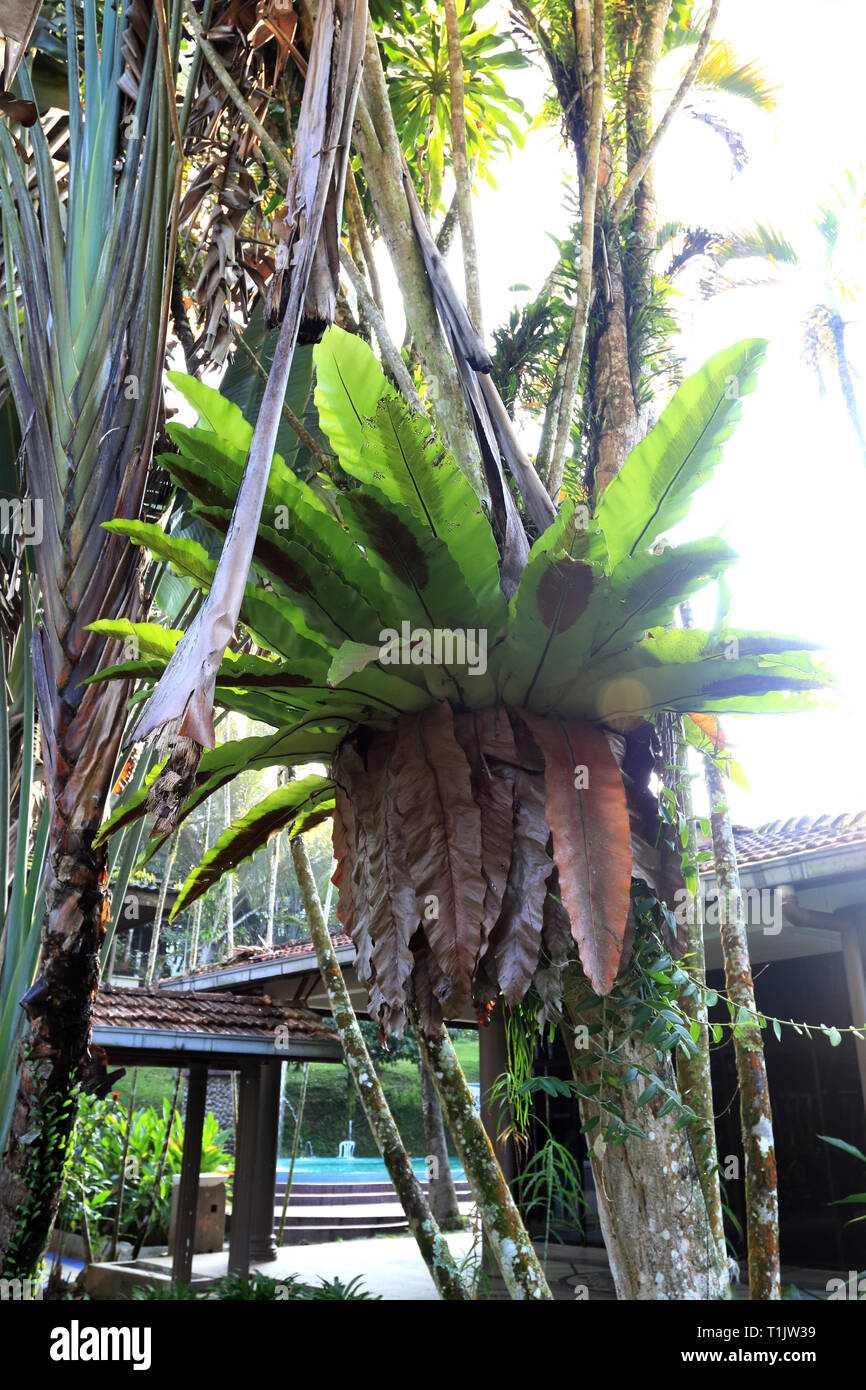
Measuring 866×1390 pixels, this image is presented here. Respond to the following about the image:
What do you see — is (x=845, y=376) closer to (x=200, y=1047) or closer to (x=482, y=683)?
(x=200, y=1047)

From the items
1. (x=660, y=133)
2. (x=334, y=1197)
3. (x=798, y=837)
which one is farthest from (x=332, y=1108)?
(x=660, y=133)

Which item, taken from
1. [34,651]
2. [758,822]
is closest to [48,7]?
[34,651]

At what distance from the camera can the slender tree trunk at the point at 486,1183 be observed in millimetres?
1940

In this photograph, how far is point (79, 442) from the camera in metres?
2.18

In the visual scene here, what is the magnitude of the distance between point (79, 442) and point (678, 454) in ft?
4.86

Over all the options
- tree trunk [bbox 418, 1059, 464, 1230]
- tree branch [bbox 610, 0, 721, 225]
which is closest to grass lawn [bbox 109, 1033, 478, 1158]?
tree trunk [bbox 418, 1059, 464, 1230]

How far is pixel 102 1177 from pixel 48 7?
38.9ft

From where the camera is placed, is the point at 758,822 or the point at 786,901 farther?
the point at 758,822

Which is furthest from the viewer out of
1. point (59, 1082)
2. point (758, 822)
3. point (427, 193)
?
point (758, 822)

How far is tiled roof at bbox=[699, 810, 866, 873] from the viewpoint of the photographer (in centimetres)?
584

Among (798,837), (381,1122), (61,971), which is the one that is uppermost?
(798,837)

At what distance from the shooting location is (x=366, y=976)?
55.9 inches

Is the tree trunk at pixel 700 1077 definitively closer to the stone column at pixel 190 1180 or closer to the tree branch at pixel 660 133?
the tree branch at pixel 660 133
